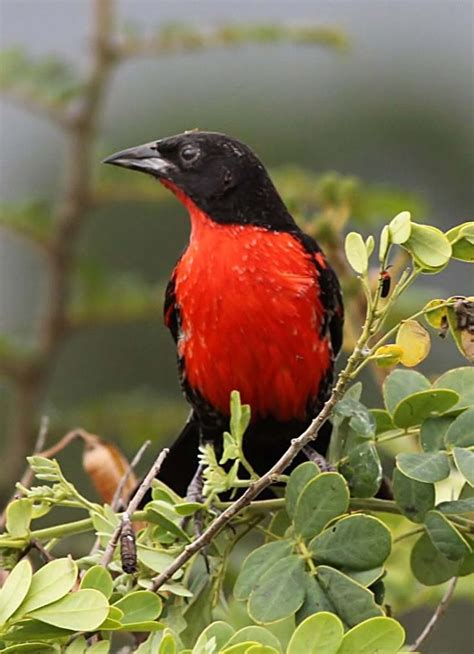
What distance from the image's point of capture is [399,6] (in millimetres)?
10125

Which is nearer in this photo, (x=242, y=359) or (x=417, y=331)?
(x=417, y=331)

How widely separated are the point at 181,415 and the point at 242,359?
160 centimetres

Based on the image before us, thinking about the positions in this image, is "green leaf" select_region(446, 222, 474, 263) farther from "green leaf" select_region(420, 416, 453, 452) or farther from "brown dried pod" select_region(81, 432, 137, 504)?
"brown dried pod" select_region(81, 432, 137, 504)

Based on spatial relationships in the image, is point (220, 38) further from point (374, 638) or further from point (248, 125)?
point (248, 125)

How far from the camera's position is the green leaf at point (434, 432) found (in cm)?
201

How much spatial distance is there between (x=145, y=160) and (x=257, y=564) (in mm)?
1292

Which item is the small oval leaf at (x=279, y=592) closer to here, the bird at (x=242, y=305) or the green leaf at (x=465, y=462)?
the green leaf at (x=465, y=462)

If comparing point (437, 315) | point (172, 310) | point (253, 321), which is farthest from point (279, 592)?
point (172, 310)

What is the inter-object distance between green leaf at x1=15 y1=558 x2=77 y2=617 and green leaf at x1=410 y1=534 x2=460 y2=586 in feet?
2.10

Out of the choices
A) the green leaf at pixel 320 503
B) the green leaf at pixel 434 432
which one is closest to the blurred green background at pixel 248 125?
the green leaf at pixel 434 432

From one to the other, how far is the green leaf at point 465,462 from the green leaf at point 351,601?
212 millimetres

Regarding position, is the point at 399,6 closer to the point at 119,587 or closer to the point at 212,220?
the point at 212,220

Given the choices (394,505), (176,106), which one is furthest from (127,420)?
(176,106)

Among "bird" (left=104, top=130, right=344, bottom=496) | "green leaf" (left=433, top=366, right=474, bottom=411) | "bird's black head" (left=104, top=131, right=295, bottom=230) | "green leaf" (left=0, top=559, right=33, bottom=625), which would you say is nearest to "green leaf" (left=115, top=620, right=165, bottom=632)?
"green leaf" (left=0, top=559, right=33, bottom=625)
